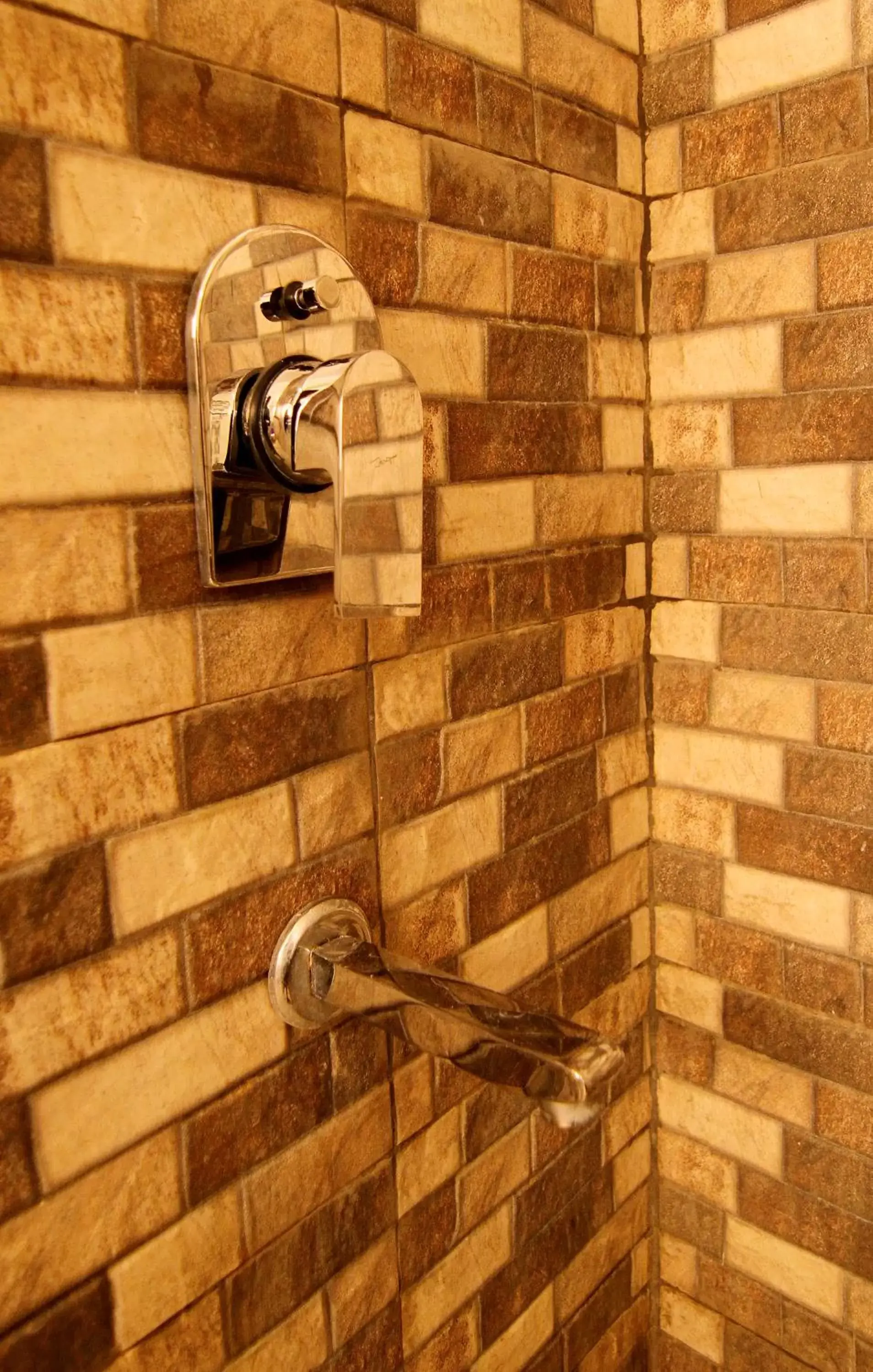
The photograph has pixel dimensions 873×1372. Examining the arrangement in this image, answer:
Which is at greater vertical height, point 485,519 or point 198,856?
point 485,519

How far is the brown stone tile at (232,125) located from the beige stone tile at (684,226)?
→ 477 mm

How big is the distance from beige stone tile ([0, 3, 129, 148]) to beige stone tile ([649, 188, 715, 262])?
669 millimetres

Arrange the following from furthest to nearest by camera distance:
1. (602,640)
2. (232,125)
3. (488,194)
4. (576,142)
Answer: (602,640) < (576,142) < (488,194) < (232,125)

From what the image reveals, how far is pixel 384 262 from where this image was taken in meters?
0.84

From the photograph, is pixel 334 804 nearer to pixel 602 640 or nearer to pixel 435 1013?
pixel 435 1013

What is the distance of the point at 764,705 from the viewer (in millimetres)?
1137

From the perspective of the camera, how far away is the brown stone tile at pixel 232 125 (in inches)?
26.0

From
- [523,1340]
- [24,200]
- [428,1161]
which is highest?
[24,200]

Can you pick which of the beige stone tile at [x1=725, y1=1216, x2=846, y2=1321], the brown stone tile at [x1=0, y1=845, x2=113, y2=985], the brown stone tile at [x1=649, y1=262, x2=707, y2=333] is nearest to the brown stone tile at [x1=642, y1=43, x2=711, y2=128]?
the brown stone tile at [x1=649, y1=262, x2=707, y2=333]

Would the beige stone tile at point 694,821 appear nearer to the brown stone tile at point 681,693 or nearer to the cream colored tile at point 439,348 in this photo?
the brown stone tile at point 681,693

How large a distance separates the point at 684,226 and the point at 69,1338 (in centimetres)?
113

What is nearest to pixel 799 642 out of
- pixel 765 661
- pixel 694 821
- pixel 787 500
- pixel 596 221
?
pixel 765 661

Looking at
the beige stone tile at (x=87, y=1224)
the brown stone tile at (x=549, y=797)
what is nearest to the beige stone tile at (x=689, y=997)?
the brown stone tile at (x=549, y=797)

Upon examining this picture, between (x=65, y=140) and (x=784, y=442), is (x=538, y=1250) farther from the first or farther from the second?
(x=65, y=140)
